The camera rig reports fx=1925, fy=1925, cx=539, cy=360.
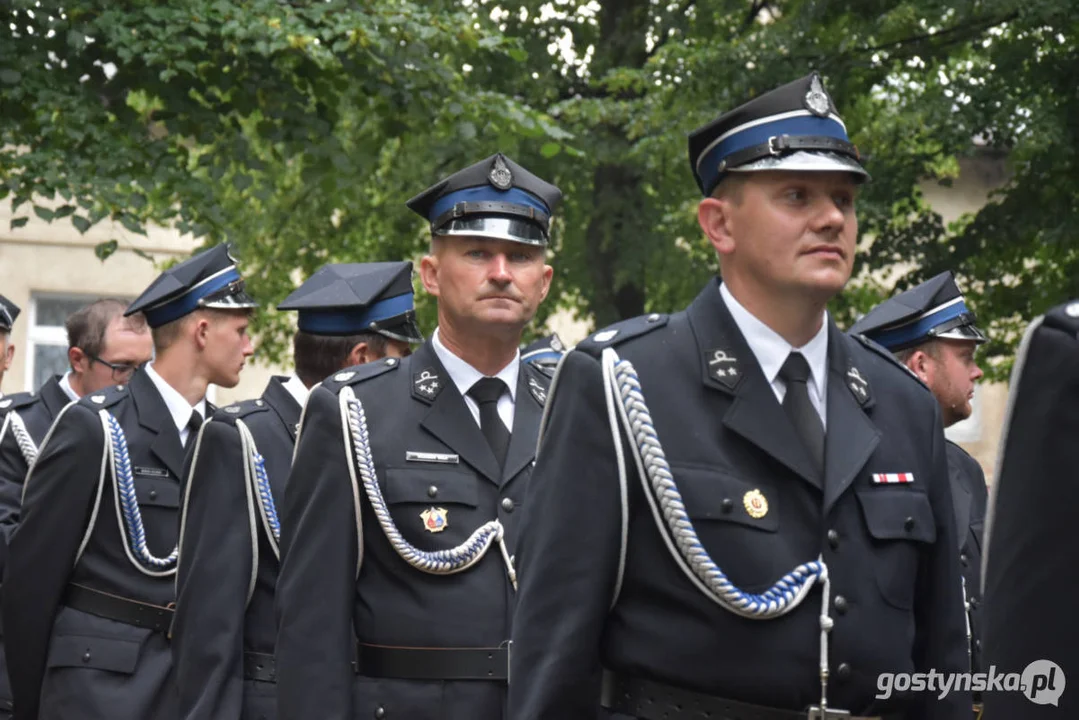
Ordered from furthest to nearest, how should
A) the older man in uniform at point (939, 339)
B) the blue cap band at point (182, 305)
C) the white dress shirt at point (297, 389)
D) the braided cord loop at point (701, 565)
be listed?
1. the older man in uniform at point (939, 339)
2. the blue cap band at point (182, 305)
3. the white dress shirt at point (297, 389)
4. the braided cord loop at point (701, 565)

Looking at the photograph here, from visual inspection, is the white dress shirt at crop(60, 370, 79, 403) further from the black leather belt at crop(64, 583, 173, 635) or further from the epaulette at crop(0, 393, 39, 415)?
the black leather belt at crop(64, 583, 173, 635)

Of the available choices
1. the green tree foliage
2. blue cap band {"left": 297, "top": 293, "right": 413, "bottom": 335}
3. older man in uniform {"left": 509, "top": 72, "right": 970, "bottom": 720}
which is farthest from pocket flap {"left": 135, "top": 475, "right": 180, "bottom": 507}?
the green tree foliage

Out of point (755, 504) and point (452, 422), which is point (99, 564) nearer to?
point (452, 422)

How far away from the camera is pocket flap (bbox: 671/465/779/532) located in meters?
3.91

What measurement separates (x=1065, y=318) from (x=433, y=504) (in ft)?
8.97

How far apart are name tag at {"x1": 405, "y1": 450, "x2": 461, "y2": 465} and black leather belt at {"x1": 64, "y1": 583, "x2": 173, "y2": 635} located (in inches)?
67.3

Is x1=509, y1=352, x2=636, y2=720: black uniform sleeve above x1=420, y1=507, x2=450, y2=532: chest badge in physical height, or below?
below

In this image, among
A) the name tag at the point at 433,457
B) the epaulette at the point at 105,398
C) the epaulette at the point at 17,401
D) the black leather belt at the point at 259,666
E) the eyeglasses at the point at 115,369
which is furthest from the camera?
the eyeglasses at the point at 115,369

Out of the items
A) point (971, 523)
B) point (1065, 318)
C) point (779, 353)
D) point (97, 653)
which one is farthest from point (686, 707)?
point (97, 653)

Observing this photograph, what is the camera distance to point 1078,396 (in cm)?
306

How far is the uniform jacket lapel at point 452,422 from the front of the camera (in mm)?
5645

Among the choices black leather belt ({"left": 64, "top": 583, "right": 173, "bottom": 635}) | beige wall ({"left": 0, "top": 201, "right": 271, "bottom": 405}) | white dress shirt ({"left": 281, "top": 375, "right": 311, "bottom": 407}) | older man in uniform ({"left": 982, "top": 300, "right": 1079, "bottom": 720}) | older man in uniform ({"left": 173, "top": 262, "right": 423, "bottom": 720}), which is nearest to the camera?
older man in uniform ({"left": 982, "top": 300, "right": 1079, "bottom": 720})

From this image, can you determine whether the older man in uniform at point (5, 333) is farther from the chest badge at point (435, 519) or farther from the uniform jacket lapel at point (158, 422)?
the chest badge at point (435, 519)

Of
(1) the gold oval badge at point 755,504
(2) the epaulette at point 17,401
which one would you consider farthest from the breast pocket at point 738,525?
(2) the epaulette at point 17,401
